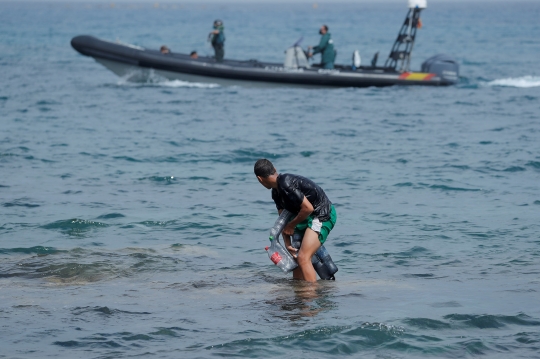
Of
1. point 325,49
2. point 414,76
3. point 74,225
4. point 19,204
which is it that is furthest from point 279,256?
point 414,76

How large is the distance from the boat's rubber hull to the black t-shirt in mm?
16226

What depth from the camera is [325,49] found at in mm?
23594

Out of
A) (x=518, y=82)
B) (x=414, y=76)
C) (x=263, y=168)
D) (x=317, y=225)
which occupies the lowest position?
(x=317, y=225)

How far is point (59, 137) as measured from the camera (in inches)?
696

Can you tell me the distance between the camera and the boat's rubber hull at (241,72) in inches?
941

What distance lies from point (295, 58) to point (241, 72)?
1.60 m

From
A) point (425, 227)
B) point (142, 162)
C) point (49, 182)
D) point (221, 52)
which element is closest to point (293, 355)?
point (425, 227)

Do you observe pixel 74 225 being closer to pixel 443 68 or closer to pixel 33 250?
pixel 33 250

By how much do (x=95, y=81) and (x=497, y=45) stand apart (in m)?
→ 28.6

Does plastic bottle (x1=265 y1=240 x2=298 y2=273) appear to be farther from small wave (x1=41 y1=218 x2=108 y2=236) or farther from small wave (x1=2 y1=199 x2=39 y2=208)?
small wave (x1=2 y1=199 x2=39 y2=208)

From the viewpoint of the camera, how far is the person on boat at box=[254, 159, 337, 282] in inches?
298

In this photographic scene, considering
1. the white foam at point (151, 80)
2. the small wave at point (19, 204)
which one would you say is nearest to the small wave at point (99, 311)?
the small wave at point (19, 204)

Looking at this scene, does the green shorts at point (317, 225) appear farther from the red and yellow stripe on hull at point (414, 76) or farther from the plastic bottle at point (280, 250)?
the red and yellow stripe on hull at point (414, 76)

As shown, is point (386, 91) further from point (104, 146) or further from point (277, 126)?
point (104, 146)
